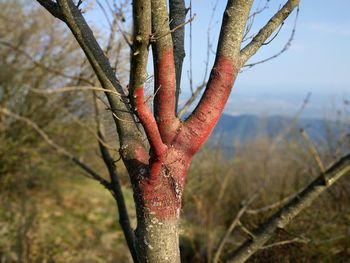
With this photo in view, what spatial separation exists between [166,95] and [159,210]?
394mm

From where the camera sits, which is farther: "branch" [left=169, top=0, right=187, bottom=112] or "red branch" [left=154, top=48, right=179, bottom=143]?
"branch" [left=169, top=0, right=187, bottom=112]

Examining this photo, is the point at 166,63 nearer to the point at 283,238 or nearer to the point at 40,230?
the point at 283,238

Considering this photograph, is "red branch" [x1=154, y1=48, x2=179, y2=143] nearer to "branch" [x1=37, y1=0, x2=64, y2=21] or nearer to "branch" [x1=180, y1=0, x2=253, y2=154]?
"branch" [x1=180, y1=0, x2=253, y2=154]

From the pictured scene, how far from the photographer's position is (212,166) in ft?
29.6

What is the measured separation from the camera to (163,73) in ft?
5.02

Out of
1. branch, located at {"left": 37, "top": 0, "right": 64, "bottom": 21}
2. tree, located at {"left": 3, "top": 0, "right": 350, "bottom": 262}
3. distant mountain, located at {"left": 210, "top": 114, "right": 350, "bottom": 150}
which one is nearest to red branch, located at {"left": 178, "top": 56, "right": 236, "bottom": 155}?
tree, located at {"left": 3, "top": 0, "right": 350, "bottom": 262}

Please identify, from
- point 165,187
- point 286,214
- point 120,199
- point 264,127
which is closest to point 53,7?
point 165,187

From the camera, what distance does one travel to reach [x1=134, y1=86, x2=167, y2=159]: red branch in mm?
1282

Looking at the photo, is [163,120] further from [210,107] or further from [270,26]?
[270,26]

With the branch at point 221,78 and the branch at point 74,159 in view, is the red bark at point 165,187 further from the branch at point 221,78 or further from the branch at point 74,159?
the branch at point 74,159

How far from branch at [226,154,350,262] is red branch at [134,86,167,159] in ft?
2.96

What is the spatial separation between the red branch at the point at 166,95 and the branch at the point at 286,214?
0.85m

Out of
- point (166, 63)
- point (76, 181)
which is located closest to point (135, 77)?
point (166, 63)

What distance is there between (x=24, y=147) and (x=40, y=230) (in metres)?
2.05
